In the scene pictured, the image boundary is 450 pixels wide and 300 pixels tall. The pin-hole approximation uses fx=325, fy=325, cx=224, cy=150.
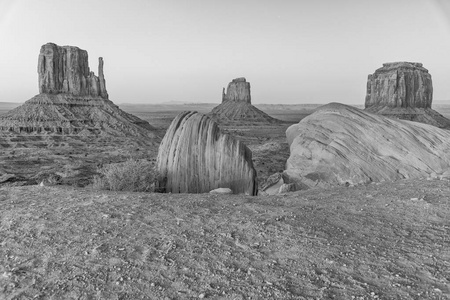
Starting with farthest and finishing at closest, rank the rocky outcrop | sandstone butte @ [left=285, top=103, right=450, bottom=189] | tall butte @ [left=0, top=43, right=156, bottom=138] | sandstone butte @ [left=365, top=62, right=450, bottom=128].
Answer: sandstone butte @ [left=365, top=62, right=450, bottom=128] < tall butte @ [left=0, top=43, right=156, bottom=138] < the rocky outcrop < sandstone butte @ [left=285, top=103, right=450, bottom=189]

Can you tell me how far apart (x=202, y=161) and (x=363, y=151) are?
667 centimetres

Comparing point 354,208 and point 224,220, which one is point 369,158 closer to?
point 354,208

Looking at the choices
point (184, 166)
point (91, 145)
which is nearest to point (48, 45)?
point (91, 145)

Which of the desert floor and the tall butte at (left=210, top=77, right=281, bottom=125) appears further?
the tall butte at (left=210, top=77, right=281, bottom=125)

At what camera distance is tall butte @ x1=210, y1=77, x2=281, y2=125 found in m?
120

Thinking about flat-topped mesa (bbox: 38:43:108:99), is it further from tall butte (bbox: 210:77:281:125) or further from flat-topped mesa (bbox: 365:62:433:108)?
flat-topped mesa (bbox: 365:62:433:108)

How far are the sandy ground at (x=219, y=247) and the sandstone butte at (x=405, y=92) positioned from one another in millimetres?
91105

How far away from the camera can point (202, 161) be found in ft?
41.3

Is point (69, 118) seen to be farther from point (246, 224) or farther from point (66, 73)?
point (246, 224)

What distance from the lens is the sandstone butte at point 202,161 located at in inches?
488

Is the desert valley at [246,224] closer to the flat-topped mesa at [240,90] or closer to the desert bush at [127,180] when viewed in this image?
the desert bush at [127,180]

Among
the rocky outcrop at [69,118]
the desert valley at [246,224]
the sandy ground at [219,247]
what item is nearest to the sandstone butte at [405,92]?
the rocky outcrop at [69,118]

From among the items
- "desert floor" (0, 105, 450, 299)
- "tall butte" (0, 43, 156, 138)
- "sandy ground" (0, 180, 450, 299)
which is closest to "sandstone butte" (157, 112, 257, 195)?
"desert floor" (0, 105, 450, 299)

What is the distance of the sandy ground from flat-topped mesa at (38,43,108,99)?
85.8m
